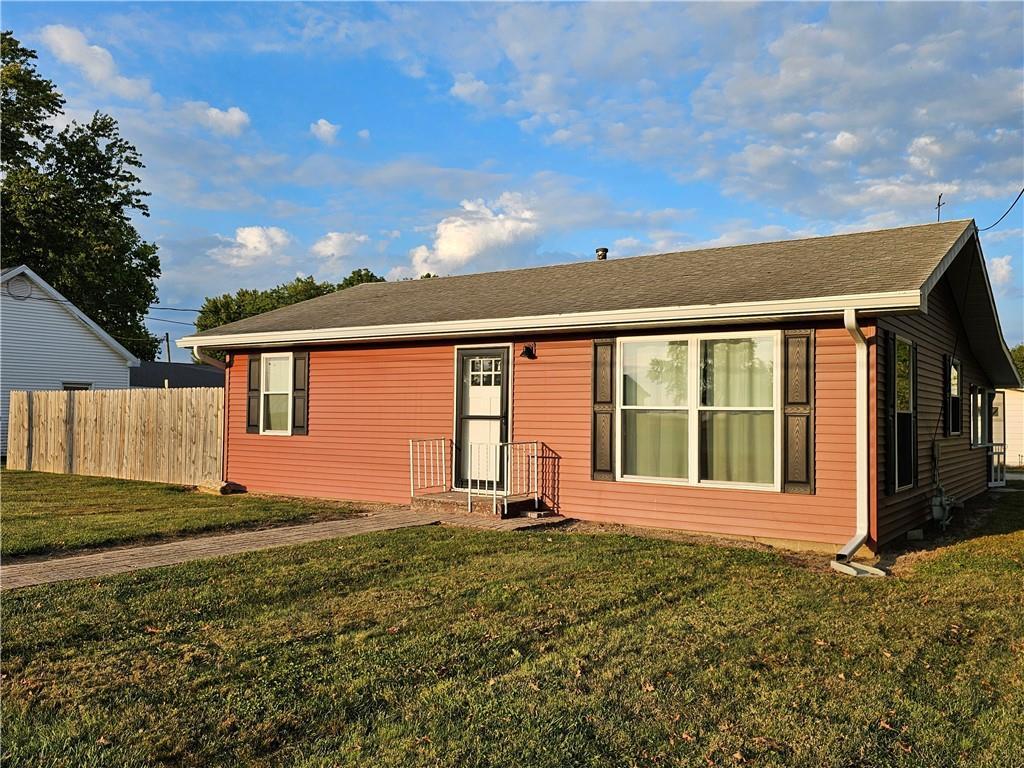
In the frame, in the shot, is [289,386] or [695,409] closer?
[695,409]

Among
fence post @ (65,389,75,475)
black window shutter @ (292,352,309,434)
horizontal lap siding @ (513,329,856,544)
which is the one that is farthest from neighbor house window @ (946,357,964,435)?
fence post @ (65,389,75,475)

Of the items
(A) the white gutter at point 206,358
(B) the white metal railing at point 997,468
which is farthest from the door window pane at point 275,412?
(B) the white metal railing at point 997,468

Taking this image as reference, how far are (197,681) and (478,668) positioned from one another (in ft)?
4.32

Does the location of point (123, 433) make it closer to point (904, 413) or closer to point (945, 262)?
point (904, 413)

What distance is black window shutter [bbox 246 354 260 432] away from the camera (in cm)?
1168

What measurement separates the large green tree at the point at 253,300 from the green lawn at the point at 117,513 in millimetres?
29287

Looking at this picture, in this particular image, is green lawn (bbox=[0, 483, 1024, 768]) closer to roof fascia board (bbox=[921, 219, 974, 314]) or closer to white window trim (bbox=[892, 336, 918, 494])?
white window trim (bbox=[892, 336, 918, 494])

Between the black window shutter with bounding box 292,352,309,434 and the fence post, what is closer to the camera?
the black window shutter with bounding box 292,352,309,434

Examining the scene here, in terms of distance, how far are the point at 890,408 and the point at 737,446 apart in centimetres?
157

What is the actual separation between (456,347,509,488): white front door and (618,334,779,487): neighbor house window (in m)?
1.73

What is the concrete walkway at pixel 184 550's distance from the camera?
5652mm

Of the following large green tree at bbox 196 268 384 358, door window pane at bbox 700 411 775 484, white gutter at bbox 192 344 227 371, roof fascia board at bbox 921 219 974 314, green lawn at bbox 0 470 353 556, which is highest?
large green tree at bbox 196 268 384 358

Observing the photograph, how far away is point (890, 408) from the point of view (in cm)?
759

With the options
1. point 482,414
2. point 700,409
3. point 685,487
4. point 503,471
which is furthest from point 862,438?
point 482,414
